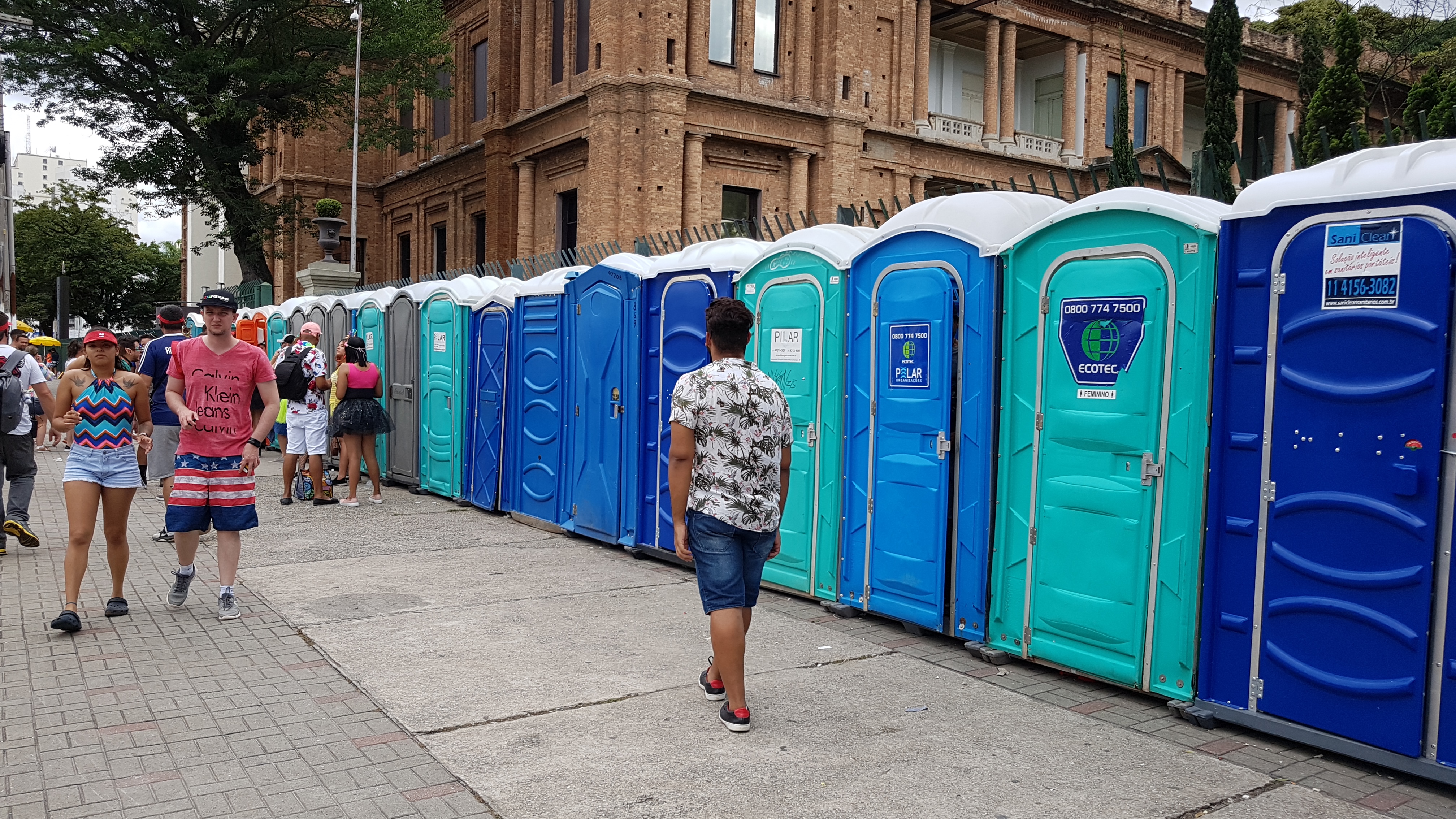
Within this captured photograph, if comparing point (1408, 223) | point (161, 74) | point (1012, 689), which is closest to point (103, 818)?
point (1012, 689)

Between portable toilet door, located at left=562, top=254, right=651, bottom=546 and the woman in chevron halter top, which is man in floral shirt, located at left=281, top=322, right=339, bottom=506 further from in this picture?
the woman in chevron halter top

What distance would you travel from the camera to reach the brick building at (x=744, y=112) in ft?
75.9

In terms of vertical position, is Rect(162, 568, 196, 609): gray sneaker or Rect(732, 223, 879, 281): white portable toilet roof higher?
Rect(732, 223, 879, 281): white portable toilet roof

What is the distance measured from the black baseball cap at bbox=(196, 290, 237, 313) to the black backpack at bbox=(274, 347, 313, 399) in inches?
188

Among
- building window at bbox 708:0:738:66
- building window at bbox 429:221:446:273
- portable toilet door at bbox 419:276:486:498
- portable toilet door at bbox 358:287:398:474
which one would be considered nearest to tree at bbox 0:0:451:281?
building window at bbox 429:221:446:273

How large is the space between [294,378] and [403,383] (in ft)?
6.38

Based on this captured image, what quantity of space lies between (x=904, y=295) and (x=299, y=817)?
4.13 metres

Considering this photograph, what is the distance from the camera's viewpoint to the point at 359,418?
1074cm

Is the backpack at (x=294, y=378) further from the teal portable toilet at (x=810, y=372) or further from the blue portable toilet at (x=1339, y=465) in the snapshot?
the blue portable toilet at (x=1339, y=465)

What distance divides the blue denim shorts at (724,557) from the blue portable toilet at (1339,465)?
6.74 ft

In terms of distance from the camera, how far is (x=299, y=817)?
3.55 meters

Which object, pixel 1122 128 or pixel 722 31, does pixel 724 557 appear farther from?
pixel 1122 128

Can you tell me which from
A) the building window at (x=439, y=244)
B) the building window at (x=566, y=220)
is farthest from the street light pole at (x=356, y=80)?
the building window at (x=566, y=220)

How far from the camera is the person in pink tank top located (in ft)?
35.1
